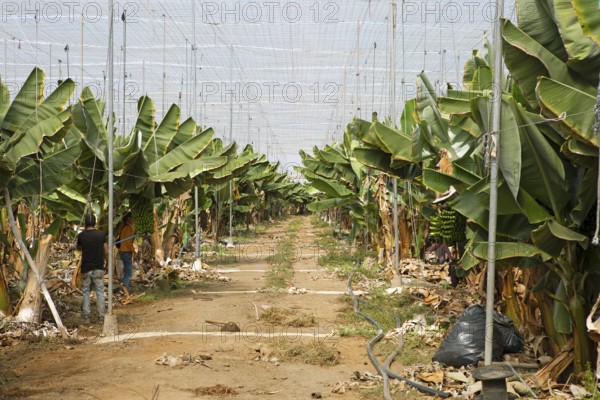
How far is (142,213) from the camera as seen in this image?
40.7ft

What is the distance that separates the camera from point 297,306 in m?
12.6

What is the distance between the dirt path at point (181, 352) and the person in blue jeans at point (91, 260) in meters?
0.55

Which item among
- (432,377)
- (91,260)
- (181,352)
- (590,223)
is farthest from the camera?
(91,260)

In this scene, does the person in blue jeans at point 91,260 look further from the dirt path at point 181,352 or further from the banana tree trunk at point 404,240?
the banana tree trunk at point 404,240

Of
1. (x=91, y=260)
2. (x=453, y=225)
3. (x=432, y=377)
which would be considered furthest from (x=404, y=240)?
(x=432, y=377)

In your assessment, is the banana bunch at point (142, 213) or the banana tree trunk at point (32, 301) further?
the banana bunch at point (142, 213)

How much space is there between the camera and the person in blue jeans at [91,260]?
10617 mm

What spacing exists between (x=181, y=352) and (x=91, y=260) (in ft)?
9.03

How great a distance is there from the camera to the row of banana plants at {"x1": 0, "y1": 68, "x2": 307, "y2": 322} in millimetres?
9688

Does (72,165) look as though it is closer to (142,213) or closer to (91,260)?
(91,260)

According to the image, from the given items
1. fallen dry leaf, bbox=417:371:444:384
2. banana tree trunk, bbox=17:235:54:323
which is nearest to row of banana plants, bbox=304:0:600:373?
fallen dry leaf, bbox=417:371:444:384

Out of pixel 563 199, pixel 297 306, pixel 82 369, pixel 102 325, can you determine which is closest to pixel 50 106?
pixel 102 325

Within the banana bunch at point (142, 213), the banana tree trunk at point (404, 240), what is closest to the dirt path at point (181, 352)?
the banana bunch at point (142, 213)

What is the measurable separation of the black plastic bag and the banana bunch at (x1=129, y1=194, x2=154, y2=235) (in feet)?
20.1
